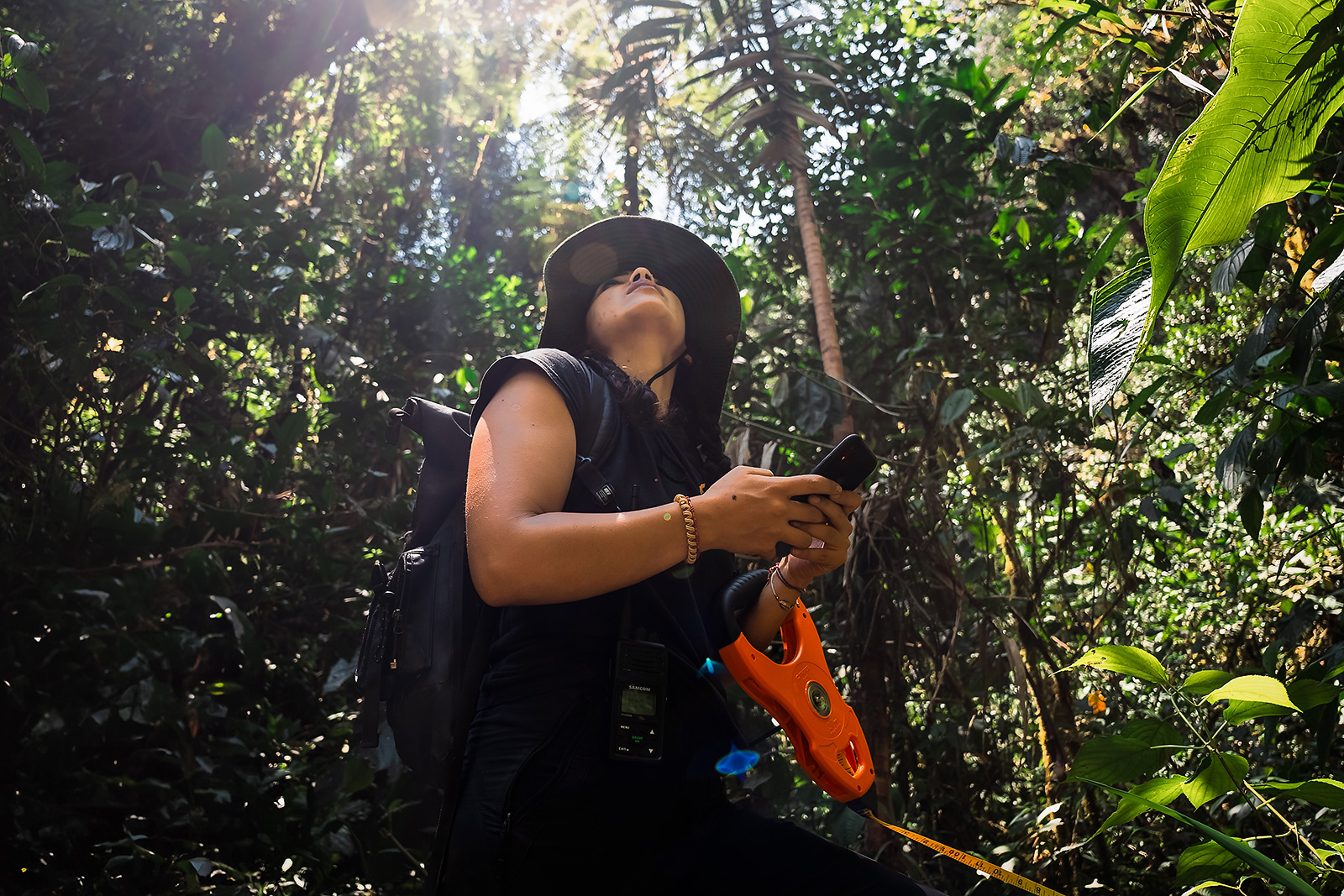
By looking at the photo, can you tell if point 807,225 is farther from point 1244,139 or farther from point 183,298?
point 1244,139

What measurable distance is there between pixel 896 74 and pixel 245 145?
13.3 ft

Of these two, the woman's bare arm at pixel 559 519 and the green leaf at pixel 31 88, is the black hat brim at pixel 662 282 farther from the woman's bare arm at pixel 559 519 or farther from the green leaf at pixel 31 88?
the green leaf at pixel 31 88

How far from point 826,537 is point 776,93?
2557 millimetres

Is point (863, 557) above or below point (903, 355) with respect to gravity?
below

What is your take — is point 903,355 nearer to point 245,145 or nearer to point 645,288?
point 645,288

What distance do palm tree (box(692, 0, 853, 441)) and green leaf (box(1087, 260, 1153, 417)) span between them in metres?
2.43

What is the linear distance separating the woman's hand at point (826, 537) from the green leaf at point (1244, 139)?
0.73m

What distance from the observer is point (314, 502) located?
389cm

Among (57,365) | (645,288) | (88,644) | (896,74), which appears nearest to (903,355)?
(896,74)

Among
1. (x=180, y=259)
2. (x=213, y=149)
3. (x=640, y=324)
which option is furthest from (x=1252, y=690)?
(x=213, y=149)

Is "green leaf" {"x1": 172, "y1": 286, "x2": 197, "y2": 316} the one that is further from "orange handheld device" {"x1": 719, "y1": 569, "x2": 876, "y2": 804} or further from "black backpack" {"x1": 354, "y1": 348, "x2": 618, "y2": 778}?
"orange handheld device" {"x1": 719, "y1": 569, "x2": 876, "y2": 804}

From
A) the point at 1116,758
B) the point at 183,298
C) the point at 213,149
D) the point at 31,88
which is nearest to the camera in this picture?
the point at 1116,758

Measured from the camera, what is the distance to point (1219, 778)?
1.18 m

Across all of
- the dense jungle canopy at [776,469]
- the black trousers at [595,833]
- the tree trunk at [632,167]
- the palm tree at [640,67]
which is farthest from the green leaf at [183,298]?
the black trousers at [595,833]
